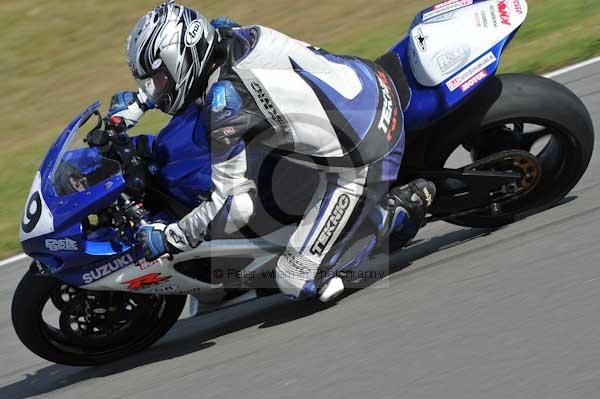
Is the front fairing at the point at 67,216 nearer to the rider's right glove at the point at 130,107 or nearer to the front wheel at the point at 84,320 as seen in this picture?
the front wheel at the point at 84,320

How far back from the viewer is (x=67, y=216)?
437 cm

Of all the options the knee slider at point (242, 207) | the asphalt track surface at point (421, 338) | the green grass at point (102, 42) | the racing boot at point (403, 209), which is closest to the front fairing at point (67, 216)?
the knee slider at point (242, 207)

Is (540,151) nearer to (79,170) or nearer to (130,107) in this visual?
(130,107)

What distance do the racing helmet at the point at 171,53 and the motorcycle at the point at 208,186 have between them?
0.21 metres

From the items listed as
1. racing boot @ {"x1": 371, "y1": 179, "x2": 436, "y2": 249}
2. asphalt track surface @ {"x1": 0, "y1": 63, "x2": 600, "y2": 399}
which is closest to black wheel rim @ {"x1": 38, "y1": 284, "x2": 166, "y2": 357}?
asphalt track surface @ {"x1": 0, "y1": 63, "x2": 600, "y2": 399}

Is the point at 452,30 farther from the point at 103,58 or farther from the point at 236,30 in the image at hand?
the point at 103,58

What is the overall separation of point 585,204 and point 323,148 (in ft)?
5.68

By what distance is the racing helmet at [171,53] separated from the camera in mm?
4285

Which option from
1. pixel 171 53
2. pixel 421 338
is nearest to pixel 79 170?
pixel 171 53

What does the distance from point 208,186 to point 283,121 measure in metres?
0.52

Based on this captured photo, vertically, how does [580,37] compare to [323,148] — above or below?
below

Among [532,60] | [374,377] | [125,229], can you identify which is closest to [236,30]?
[125,229]

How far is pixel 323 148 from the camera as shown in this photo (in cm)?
451

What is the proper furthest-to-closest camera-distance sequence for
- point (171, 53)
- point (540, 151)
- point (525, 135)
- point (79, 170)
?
point (540, 151) < point (525, 135) < point (79, 170) < point (171, 53)
